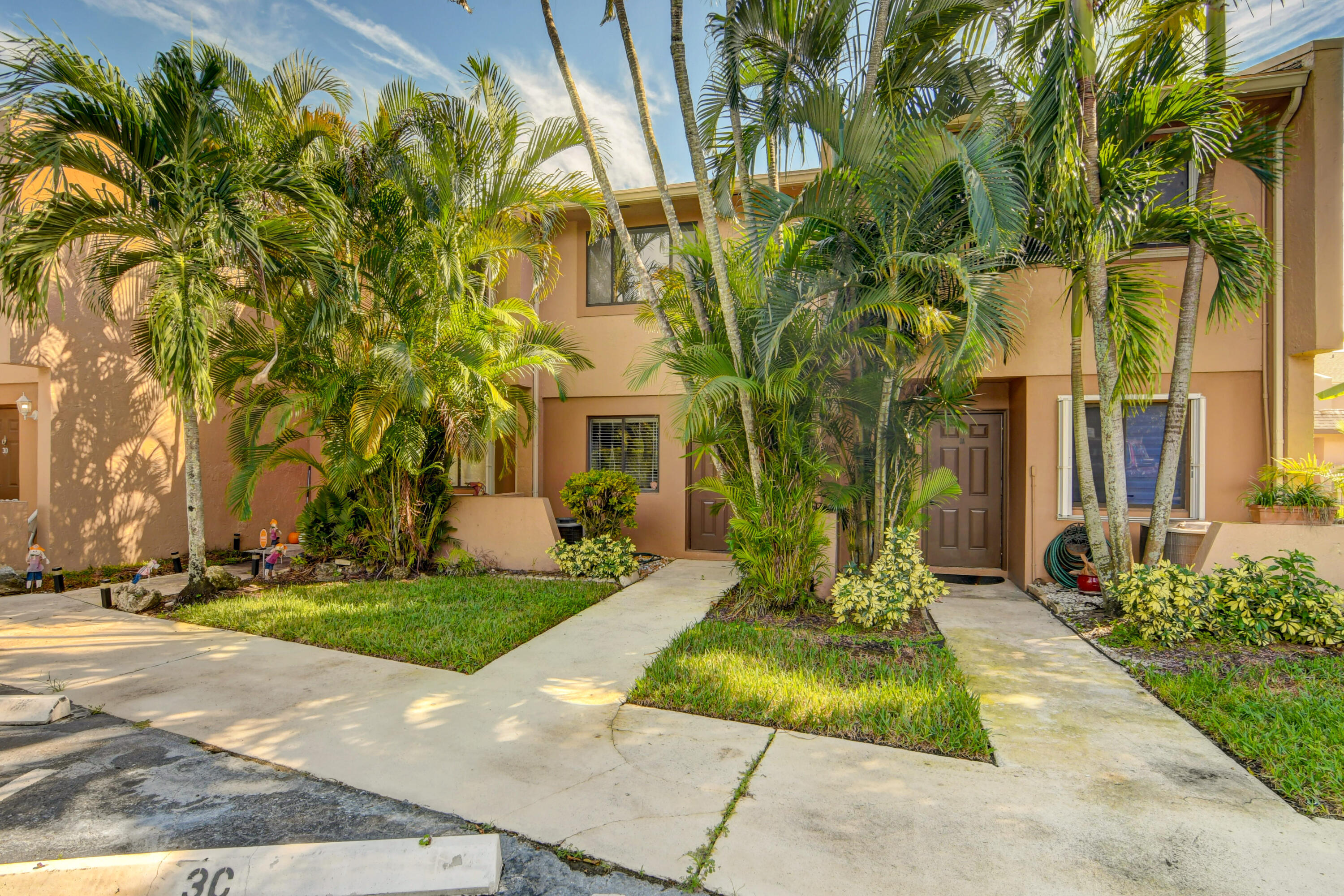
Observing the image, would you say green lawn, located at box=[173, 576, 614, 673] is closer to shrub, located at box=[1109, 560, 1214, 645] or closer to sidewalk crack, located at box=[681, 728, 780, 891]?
sidewalk crack, located at box=[681, 728, 780, 891]

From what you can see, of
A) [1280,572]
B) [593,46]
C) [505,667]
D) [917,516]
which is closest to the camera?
[505,667]

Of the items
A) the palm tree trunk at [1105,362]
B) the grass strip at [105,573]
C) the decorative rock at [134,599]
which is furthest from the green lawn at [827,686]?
the grass strip at [105,573]

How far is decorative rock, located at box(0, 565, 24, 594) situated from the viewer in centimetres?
721

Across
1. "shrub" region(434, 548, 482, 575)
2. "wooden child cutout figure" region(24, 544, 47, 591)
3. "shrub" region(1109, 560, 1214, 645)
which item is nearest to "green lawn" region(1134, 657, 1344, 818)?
"shrub" region(1109, 560, 1214, 645)

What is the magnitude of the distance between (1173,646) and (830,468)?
2958 mm

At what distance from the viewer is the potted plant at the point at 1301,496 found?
6.00m

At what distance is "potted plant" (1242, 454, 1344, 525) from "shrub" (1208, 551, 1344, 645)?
0.62 m

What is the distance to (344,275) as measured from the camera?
262 inches

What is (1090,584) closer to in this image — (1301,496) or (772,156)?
(1301,496)

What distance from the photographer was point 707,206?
5.90 meters

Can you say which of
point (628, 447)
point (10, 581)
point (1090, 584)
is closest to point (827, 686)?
point (1090, 584)

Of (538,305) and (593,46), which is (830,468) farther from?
(538,305)

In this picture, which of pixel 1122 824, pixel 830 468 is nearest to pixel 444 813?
pixel 1122 824

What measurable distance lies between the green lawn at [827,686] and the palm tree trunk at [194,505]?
16.9 ft
